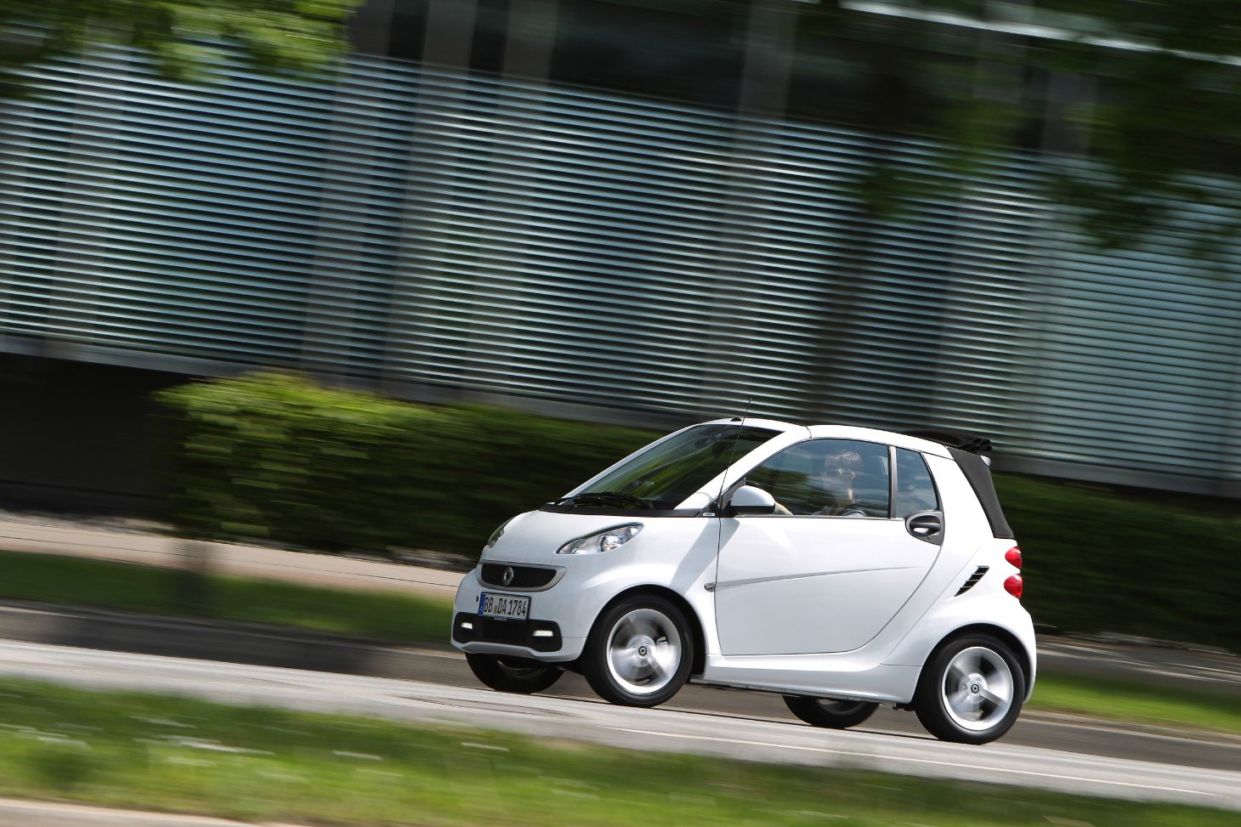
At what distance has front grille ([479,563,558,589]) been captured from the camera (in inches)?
316

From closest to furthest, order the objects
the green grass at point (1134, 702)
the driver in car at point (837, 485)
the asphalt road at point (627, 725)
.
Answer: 1. the asphalt road at point (627, 725)
2. the driver in car at point (837, 485)
3. the green grass at point (1134, 702)

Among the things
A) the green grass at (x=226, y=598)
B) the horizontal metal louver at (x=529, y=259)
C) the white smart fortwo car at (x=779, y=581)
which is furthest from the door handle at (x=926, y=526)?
the horizontal metal louver at (x=529, y=259)

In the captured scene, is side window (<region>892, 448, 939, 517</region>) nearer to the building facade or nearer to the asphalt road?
the asphalt road

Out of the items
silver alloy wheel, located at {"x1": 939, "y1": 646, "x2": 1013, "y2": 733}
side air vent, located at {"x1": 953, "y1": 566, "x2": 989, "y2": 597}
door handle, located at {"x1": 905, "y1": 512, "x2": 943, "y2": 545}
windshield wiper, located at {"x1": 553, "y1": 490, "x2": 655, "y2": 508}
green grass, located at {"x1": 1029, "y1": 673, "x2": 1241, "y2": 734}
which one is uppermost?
door handle, located at {"x1": 905, "y1": 512, "x2": 943, "y2": 545}

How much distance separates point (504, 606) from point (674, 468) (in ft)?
3.98

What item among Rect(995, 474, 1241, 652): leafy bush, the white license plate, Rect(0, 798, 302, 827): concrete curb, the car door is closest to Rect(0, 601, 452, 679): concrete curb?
the white license plate

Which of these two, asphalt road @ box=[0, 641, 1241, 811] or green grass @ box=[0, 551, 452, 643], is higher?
asphalt road @ box=[0, 641, 1241, 811]

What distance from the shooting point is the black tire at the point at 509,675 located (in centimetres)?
887

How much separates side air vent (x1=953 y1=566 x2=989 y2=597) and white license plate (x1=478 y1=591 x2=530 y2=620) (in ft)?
7.59

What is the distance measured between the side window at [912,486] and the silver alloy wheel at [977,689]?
0.80 metres

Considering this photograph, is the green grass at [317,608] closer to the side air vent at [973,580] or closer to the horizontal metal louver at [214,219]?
the side air vent at [973,580]

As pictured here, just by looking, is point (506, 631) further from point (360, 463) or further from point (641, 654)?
point (360, 463)

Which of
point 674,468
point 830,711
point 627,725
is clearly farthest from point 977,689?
point 627,725

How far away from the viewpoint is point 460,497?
13461 millimetres
